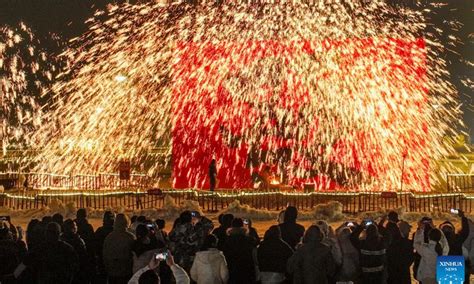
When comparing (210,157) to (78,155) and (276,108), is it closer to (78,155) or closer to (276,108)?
(276,108)

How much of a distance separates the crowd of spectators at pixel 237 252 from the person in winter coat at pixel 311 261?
0.01m

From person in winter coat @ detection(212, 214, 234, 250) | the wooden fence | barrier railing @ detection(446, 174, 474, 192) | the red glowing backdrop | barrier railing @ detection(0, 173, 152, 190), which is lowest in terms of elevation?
person in winter coat @ detection(212, 214, 234, 250)

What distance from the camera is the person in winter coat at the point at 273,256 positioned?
10508 mm

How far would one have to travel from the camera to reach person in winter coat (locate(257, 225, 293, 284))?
1051cm

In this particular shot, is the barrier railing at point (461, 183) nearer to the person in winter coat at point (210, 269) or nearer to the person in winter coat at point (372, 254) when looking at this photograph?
the person in winter coat at point (372, 254)

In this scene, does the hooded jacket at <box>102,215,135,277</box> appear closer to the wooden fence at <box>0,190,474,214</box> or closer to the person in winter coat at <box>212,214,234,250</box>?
the person in winter coat at <box>212,214,234,250</box>

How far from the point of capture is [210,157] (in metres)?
33.6

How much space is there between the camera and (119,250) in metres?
11.0

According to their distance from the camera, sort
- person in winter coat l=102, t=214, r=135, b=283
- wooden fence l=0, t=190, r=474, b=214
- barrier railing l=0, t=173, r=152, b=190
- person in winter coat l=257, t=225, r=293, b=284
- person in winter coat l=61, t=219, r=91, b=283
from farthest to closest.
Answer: barrier railing l=0, t=173, r=152, b=190 → wooden fence l=0, t=190, r=474, b=214 → person in winter coat l=61, t=219, r=91, b=283 → person in winter coat l=102, t=214, r=135, b=283 → person in winter coat l=257, t=225, r=293, b=284

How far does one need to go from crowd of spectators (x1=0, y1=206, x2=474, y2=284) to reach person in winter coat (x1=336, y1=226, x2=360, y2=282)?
0.01 meters

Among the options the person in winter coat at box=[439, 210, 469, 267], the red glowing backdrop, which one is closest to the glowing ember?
the red glowing backdrop

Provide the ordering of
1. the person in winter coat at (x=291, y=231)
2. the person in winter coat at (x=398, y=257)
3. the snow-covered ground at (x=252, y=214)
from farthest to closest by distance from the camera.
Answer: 1. the snow-covered ground at (x=252, y=214)
2. the person in winter coat at (x=291, y=231)
3. the person in winter coat at (x=398, y=257)

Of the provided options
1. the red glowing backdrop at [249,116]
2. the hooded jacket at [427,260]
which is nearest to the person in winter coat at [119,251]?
the hooded jacket at [427,260]

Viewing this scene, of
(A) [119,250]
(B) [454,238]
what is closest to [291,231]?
(B) [454,238]
